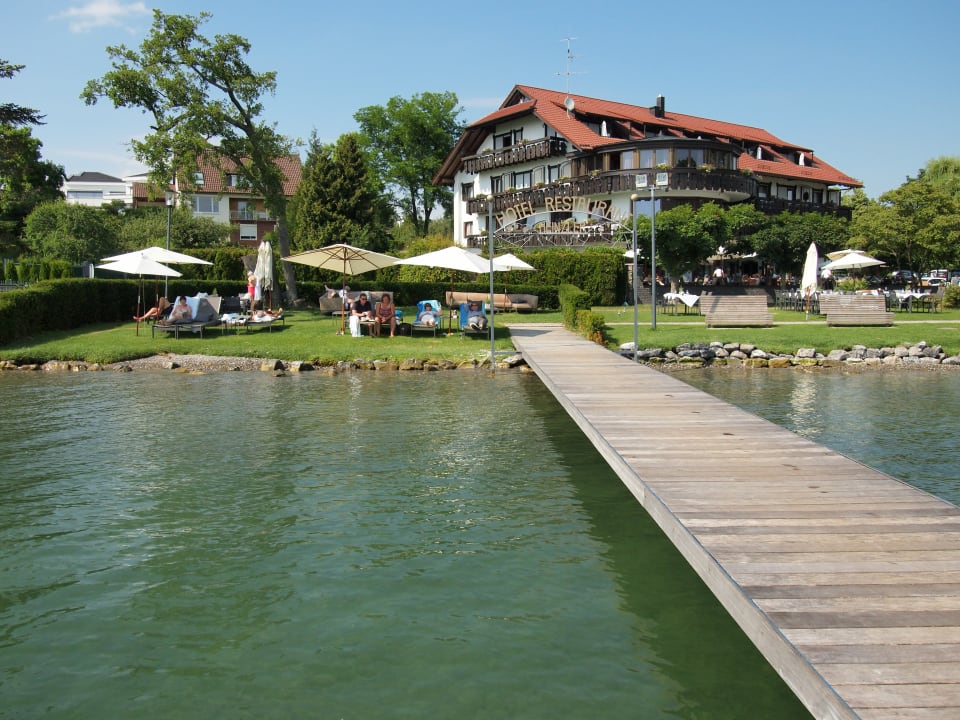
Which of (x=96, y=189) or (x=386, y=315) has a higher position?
(x=96, y=189)

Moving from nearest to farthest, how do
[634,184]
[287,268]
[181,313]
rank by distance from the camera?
1. [181,313]
2. [287,268]
3. [634,184]

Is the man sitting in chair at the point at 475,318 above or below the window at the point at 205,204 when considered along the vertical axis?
below

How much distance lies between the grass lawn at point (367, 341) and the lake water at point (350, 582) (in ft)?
25.7

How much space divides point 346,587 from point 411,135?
63.2m

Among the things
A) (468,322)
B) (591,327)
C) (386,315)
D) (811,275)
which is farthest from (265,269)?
(811,275)

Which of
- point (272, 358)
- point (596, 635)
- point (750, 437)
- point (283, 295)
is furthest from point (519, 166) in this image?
point (596, 635)

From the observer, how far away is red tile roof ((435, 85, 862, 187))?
47.7m

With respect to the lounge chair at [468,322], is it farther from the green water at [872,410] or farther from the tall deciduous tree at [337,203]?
the tall deciduous tree at [337,203]

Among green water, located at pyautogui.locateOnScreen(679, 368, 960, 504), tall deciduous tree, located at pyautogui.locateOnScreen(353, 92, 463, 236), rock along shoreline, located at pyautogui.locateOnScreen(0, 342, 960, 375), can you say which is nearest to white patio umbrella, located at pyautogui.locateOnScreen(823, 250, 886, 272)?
rock along shoreline, located at pyautogui.locateOnScreen(0, 342, 960, 375)

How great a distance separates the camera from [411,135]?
65.6m

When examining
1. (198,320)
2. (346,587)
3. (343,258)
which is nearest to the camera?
(346,587)

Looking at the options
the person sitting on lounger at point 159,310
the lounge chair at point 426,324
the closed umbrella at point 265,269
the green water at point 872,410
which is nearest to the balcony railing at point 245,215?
the person sitting on lounger at point 159,310

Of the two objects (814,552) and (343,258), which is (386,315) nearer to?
(343,258)

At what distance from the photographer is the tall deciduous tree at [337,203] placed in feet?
151
